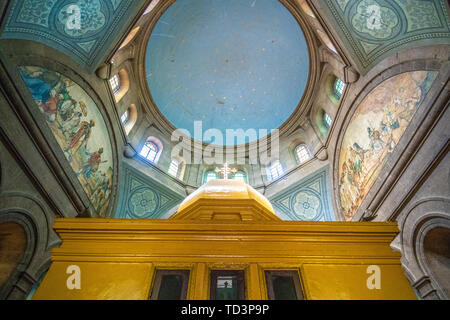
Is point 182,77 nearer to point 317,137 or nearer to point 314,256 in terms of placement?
point 317,137

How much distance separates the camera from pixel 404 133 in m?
8.11

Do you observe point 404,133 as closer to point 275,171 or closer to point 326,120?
point 326,120

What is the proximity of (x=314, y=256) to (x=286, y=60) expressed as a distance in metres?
16.4

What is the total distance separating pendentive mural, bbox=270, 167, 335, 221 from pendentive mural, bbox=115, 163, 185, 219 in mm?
5838

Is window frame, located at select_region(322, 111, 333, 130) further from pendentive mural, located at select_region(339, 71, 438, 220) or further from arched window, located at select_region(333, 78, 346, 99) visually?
pendentive mural, located at select_region(339, 71, 438, 220)

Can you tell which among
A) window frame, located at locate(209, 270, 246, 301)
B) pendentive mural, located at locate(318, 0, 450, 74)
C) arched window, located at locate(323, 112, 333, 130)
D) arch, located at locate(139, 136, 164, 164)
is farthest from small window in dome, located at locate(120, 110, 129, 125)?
window frame, located at locate(209, 270, 246, 301)

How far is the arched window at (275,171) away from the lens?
53.7 feet

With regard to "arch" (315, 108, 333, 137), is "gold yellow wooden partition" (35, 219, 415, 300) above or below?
below

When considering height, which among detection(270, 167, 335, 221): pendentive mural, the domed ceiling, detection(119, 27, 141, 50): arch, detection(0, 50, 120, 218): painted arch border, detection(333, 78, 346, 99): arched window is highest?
the domed ceiling

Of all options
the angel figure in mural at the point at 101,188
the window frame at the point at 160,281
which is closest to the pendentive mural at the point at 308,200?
the angel figure in mural at the point at 101,188

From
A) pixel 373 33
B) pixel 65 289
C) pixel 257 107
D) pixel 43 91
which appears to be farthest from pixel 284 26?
pixel 65 289

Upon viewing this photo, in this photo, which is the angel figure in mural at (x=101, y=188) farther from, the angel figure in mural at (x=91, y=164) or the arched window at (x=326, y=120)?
the arched window at (x=326, y=120)

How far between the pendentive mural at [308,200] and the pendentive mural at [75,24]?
35.9 ft

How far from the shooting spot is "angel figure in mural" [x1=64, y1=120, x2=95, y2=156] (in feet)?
30.2
